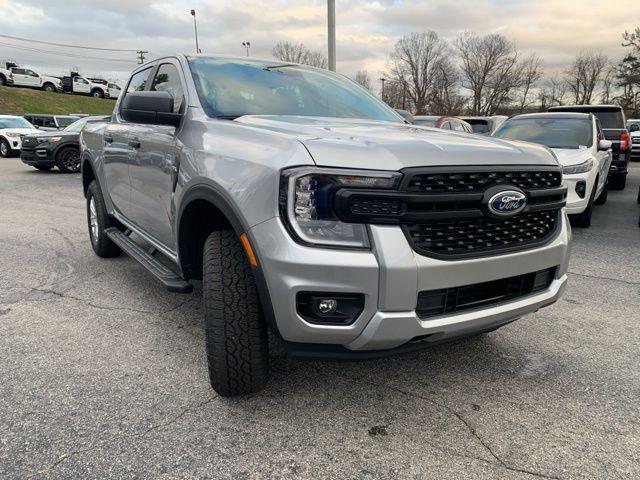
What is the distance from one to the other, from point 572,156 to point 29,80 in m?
49.8

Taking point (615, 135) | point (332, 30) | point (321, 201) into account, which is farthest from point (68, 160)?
point (321, 201)

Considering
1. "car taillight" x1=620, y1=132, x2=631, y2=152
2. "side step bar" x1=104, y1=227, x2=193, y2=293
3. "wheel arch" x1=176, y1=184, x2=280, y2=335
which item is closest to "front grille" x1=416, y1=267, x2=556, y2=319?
"wheel arch" x1=176, y1=184, x2=280, y2=335

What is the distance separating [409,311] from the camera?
2088 millimetres

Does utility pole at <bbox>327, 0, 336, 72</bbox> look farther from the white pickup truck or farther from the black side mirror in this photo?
the white pickup truck

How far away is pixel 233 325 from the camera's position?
236 centimetres

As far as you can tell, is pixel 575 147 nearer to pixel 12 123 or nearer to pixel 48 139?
pixel 48 139

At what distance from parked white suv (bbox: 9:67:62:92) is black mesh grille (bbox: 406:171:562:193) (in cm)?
5143

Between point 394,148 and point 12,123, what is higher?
point 12,123

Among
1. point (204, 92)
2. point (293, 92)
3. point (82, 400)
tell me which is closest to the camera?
point (82, 400)

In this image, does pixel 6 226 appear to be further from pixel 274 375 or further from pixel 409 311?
pixel 409 311

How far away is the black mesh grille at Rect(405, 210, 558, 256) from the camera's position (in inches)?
84.4

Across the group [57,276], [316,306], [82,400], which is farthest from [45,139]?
[316,306]

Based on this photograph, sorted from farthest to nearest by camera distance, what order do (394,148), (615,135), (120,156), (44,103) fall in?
1. (44,103)
2. (615,135)
3. (120,156)
4. (394,148)

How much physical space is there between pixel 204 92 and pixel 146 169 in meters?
0.75
